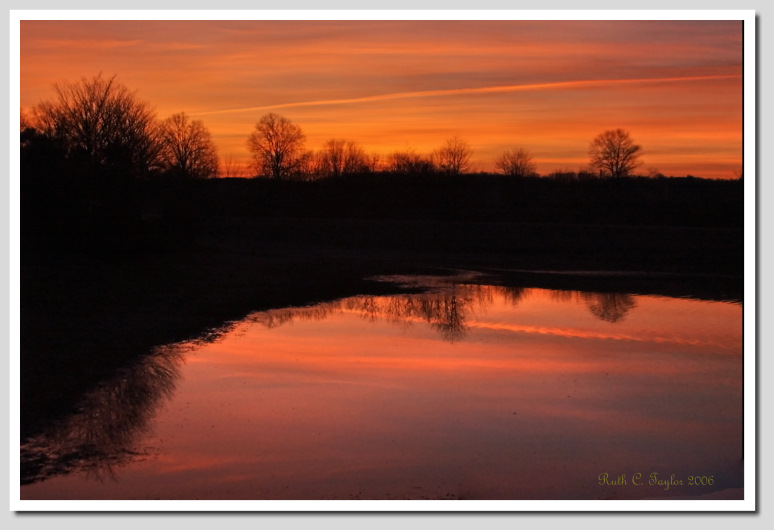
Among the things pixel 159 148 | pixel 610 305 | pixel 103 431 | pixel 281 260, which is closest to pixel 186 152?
pixel 159 148

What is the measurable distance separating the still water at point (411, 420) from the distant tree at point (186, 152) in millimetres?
18376

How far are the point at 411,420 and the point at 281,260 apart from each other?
26672 millimetres

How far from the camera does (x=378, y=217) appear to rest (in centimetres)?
5847

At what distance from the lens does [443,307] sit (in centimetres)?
2395

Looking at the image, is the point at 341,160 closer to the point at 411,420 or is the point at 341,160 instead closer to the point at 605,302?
the point at 605,302

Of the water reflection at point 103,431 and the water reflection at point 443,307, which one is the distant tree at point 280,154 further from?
the water reflection at point 103,431

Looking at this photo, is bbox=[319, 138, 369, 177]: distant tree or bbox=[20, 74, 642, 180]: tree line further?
bbox=[319, 138, 369, 177]: distant tree

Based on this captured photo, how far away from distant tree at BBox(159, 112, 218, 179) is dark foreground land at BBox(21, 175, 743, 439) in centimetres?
221

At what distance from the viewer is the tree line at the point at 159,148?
65.3 feet

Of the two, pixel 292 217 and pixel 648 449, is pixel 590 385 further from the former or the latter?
pixel 292 217

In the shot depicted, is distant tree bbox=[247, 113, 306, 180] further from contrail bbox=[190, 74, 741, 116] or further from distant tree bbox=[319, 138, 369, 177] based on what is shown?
contrail bbox=[190, 74, 741, 116]

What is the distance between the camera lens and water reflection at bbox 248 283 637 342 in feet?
69.6

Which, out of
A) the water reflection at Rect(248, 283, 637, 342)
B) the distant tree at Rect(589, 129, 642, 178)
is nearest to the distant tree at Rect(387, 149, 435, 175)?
the distant tree at Rect(589, 129, 642, 178)

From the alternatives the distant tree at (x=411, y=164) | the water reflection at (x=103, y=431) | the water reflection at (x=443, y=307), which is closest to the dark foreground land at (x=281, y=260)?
the water reflection at (x=103, y=431)
